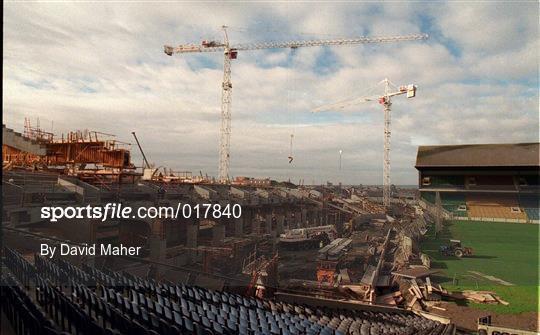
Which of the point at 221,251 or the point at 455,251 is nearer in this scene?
the point at 221,251

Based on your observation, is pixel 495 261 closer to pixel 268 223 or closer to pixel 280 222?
pixel 280 222

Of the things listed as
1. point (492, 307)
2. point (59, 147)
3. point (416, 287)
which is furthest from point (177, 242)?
point (492, 307)

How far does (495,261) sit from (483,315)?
1188 cm

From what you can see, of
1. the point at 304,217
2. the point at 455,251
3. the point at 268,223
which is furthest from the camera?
the point at 304,217

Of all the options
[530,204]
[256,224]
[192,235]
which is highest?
[530,204]

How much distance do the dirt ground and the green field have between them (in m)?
0.64

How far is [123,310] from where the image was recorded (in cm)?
712

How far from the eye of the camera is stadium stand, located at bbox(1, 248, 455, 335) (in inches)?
245

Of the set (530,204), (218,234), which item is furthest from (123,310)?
(530,204)

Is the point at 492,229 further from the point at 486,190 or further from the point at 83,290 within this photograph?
the point at 83,290

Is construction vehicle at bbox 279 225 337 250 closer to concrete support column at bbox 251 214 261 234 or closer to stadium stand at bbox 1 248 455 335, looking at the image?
concrete support column at bbox 251 214 261 234

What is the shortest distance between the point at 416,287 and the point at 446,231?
1909cm

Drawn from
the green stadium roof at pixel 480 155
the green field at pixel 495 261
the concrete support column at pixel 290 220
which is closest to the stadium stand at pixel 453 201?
the green field at pixel 495 261

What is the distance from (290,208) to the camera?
34562mm
